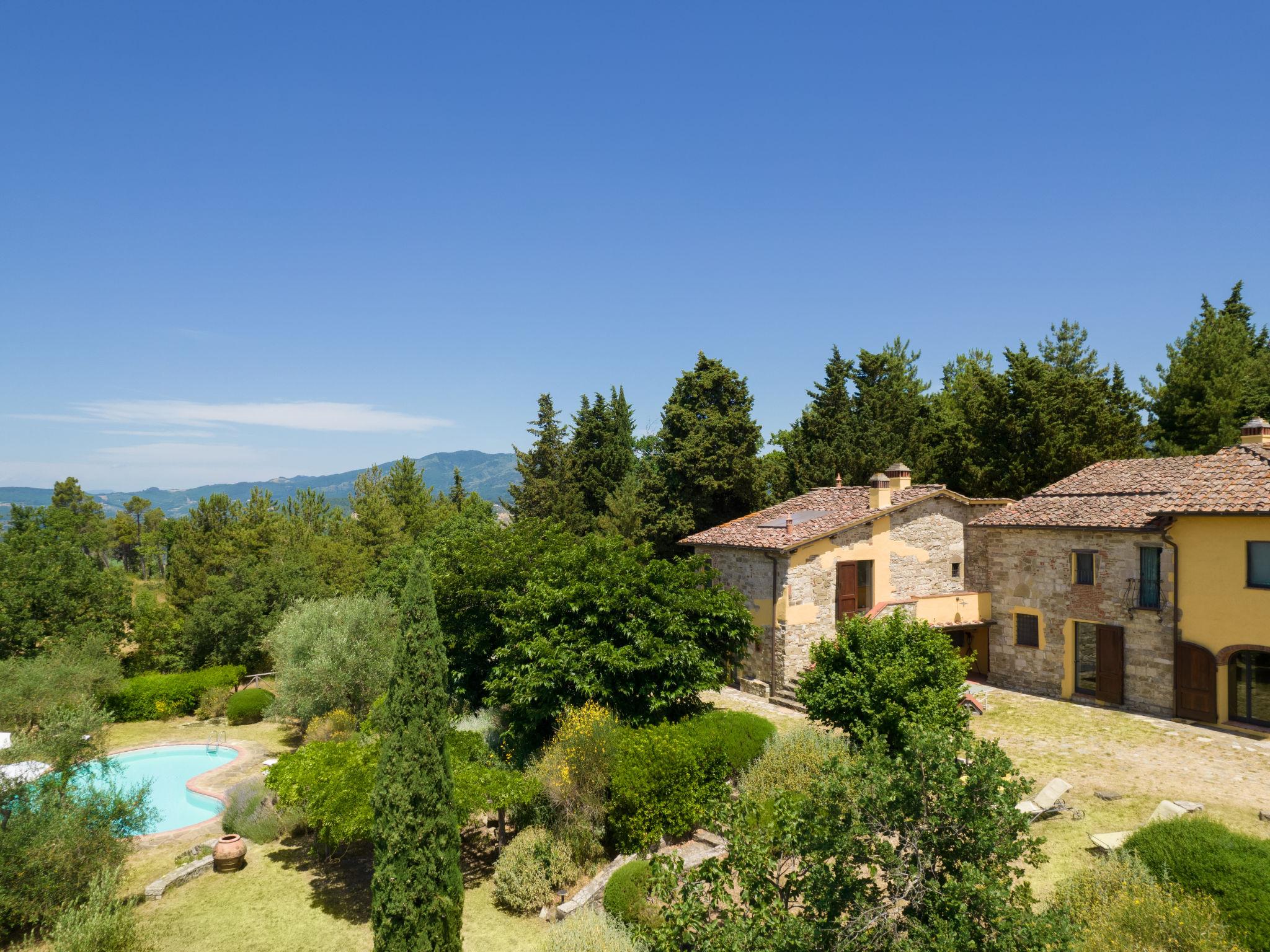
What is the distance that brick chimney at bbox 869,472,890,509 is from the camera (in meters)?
27.6

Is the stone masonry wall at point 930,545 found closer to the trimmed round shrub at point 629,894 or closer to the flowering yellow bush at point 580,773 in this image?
the flowering yellow bush at point 580,773

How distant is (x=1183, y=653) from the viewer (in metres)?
22.3

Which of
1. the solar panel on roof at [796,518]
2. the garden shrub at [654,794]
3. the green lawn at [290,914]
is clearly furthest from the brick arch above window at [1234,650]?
the green lawn at [290,914]

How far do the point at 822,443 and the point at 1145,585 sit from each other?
20043mm

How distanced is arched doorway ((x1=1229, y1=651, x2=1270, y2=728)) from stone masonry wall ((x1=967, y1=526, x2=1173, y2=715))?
5.07 feet

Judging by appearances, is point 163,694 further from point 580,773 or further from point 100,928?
point 580,773

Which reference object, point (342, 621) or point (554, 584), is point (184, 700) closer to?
point (342, 621)

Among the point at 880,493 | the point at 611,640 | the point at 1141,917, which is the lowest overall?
the point at 1141,917

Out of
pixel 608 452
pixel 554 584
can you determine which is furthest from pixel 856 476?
pixel 554 584

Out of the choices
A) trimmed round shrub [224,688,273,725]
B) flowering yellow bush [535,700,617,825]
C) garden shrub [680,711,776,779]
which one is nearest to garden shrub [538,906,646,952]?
flowering yellow bush [535,700,617,825]

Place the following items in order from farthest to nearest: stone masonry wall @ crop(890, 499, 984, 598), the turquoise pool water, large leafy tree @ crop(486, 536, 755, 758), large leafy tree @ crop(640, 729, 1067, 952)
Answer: stone masonry wall @ crop(890, 499, 984, 598) → the turquoise pool water → large leafy tree @ crop(486, 536, 755, 758) → large leafy tree @ crop(640, 729, 1067, 952)

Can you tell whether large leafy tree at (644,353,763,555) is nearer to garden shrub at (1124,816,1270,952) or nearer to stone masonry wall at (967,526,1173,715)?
stone masonry wall at (967,526,1173,715)

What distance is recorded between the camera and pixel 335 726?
2598cm

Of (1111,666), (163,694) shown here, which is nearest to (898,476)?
(1111,666)
